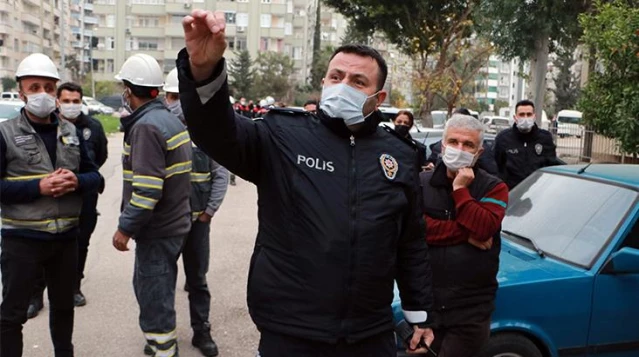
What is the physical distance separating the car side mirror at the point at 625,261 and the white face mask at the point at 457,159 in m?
1.17

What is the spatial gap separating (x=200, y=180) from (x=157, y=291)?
144cm

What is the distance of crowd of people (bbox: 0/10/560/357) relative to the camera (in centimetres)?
244

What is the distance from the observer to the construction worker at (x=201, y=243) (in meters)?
5.09

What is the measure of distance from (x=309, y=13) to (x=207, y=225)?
3163 inches

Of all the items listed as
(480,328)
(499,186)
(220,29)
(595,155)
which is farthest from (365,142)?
(595,155)

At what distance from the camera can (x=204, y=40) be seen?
6.91 ft

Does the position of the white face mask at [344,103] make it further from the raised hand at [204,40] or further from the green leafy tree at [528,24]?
the green leafy tree at [528,24]

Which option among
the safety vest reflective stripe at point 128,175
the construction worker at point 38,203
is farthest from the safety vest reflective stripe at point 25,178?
the safety vest reflective stripe at point 128,175

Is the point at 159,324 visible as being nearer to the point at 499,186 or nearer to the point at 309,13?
the point at 499,186

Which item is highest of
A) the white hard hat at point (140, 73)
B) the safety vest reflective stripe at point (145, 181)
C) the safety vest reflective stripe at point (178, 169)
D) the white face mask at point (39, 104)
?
the white hard hat at point (140, 73)

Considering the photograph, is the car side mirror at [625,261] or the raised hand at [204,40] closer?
the raised hand at [204,40]

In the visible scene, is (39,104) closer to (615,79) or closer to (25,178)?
(25,178)

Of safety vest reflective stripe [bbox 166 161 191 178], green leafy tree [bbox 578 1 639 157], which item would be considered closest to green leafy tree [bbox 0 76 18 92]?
green leafy tree [bbox 578 1 639 157]

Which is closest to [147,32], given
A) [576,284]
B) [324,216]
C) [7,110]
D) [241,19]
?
[241,19]
